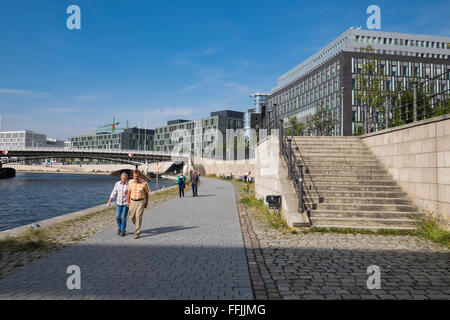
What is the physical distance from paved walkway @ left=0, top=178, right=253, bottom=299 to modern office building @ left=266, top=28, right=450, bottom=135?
46232mm

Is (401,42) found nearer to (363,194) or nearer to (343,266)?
(363,194)

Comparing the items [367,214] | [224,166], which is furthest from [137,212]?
[224,166]

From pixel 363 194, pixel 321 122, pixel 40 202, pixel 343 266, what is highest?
pixel 321 122

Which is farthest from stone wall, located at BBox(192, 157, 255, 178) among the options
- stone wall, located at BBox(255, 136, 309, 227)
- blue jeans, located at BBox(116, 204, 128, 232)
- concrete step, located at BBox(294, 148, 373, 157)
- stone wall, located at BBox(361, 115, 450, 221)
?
blue jeans, located at BBox(116, 204, 128, 232)

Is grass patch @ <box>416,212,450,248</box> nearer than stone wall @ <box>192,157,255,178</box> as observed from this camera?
Yes

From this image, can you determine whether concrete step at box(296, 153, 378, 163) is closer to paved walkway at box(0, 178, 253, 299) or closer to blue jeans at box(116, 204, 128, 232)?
paved walkway at box(0, 178, 253, 299)

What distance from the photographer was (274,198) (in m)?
10.8

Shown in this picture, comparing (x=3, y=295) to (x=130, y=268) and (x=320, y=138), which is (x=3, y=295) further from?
(x=320, y=138)

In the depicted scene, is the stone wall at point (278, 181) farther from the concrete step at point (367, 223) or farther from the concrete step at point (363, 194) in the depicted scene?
the concrete step at point (363, 194)

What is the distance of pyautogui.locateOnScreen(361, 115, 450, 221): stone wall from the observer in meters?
8.54

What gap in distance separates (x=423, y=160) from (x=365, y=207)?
2.12m

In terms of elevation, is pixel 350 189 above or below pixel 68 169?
above

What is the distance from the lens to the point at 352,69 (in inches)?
2344
